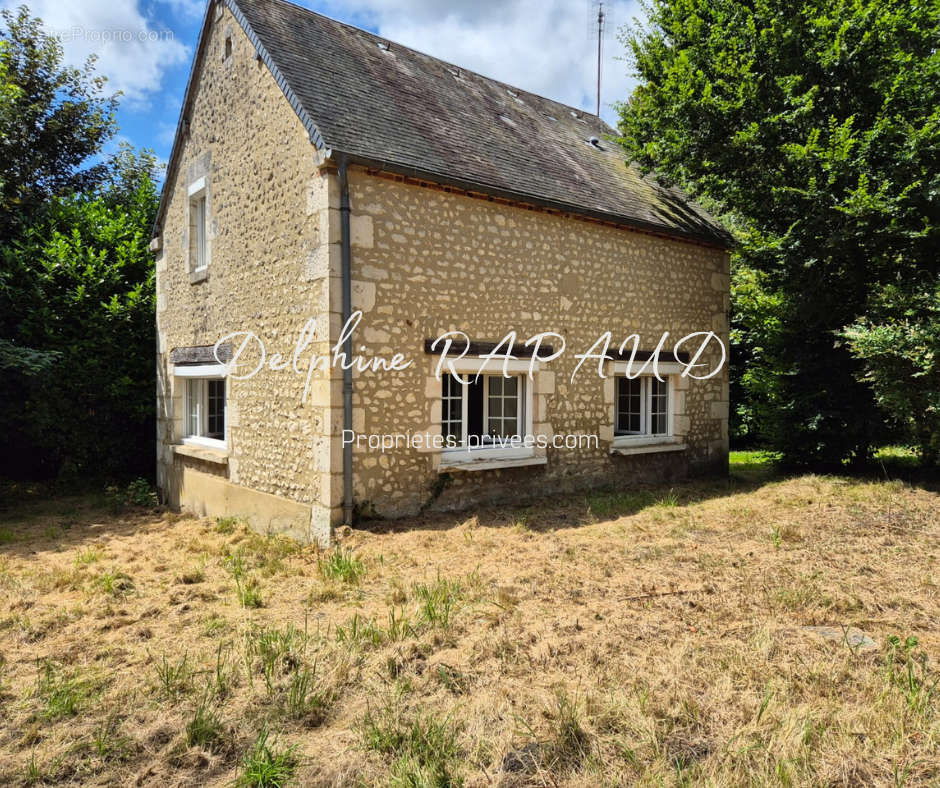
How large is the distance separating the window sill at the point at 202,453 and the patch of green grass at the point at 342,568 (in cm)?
334

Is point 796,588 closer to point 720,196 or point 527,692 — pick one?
point 527,692

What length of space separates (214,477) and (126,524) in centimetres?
140

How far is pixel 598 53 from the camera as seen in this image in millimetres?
17859

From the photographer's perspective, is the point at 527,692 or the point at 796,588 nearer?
the point at 527,692

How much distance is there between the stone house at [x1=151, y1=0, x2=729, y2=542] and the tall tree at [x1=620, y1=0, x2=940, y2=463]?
936 mm

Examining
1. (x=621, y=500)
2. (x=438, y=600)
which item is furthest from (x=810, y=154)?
(x=438, y=600)

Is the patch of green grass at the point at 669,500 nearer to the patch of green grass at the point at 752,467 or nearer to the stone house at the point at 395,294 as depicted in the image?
the stone house at the point at 395,294

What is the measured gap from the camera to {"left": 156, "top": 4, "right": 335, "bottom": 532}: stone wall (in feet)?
22.3

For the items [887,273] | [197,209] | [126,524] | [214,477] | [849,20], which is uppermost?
[849,20]

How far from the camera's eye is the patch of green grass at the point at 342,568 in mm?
5359

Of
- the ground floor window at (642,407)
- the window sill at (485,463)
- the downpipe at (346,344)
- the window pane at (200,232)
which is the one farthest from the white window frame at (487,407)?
the window pane at (200,232)

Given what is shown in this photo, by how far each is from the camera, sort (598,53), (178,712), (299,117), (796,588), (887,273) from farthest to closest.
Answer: (598,53) < (887,273) < (299,117) < (796,588) < (178,712)

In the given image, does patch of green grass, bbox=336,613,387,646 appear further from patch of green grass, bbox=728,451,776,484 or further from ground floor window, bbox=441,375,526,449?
patch of green grass, bbox=728,451,776,484

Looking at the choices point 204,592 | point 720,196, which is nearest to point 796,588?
point 204,592
